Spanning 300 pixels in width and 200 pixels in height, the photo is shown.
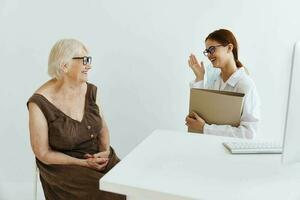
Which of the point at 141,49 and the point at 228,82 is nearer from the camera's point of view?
the point at 228,82

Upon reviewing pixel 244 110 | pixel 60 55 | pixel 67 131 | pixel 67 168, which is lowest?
pixel 67 168

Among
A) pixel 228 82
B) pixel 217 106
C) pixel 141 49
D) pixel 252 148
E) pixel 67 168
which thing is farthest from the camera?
pixel 141 49

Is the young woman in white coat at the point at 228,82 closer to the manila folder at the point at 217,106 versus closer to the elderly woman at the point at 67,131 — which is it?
the manila folder at the point at 217,106

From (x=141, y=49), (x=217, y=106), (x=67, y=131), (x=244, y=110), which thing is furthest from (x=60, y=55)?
(x=244, y=110)

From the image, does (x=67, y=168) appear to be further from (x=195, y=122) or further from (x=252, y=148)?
→ (x=252, y=148)

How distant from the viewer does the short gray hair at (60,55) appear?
2.17 m

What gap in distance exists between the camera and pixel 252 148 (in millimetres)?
1666

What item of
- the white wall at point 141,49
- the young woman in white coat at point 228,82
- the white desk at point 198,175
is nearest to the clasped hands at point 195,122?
→ the young woman in white coat at point 228,82

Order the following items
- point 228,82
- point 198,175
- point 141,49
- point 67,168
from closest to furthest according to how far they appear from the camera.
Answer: point 198,175, point 67,168, point 228,82, point 141,49

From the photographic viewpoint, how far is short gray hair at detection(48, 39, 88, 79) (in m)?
2.17

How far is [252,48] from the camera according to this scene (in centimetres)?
275

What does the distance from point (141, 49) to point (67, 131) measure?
3.02ft

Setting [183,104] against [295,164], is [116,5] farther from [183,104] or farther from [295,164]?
[295,164]

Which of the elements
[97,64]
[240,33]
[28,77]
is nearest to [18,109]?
[28,77]
